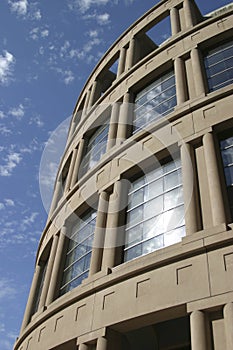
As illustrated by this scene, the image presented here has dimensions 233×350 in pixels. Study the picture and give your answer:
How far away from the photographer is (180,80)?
566 inches

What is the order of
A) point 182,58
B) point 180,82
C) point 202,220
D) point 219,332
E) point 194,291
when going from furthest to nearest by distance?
point 182,58, point 180,82, point 202,220, point 194,291, point 219,332

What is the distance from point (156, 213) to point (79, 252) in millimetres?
4035

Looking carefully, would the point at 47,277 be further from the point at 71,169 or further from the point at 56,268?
the point at 71,169

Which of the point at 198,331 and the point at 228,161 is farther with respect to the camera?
the point at 228,161

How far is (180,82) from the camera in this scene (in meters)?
14.3

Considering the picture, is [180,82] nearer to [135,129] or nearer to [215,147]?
[135,129]

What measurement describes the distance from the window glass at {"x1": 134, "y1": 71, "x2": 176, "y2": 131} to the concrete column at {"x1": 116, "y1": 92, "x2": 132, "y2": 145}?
1.03 feet

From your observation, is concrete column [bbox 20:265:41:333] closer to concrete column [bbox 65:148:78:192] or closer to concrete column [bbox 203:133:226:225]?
concrete column [bbox 65:148:78:192]

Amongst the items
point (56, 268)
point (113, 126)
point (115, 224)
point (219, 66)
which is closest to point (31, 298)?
point (56, 268)

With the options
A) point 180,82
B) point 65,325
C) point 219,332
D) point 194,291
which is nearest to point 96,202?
point 65,325

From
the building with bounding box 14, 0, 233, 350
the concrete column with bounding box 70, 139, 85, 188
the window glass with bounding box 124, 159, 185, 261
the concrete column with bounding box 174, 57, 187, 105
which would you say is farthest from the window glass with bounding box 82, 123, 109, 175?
the window glass with bounding box 124, 159, 185, 261

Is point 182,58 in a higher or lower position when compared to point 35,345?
higher

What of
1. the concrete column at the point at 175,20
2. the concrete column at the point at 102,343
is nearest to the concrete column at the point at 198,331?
the concrete column at the point at 102,343

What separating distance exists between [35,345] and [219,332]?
742cm
